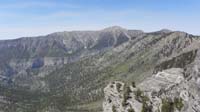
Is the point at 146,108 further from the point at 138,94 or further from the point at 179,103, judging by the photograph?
the point at 179,103

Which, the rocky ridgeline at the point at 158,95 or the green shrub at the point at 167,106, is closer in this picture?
the rocky ridgeline at the point at 158,95

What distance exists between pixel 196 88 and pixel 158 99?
16.0m

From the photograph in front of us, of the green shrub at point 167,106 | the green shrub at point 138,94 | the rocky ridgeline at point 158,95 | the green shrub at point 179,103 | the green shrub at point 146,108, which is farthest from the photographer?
the green shrub at point 138,94

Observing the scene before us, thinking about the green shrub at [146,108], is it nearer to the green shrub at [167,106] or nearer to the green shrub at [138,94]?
the green shrub at [138,94]

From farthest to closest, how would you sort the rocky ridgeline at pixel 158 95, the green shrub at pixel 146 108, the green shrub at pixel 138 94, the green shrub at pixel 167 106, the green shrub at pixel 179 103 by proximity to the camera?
the green shrub at pixel 138 94 → the green shrub at pixel 146 108 → the green shrub at pixel 167 106 → the green shrub at pixel 179 103 → the rocky ridgeline at pixel 158 95

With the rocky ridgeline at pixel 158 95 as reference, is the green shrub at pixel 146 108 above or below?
below

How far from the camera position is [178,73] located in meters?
129

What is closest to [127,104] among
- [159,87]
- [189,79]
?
[159,87]

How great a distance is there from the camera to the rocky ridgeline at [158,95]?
111 meters

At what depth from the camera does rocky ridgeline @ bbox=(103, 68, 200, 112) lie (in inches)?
4360

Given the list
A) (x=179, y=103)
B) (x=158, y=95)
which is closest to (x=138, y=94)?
(x=158, y=95)

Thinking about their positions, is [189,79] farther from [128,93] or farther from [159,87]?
[128,93]

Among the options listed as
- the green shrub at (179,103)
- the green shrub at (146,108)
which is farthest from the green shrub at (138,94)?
the green shrub at (179,103)

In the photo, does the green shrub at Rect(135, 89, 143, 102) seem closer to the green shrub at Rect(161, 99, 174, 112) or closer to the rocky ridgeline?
the rocky ridgeline
